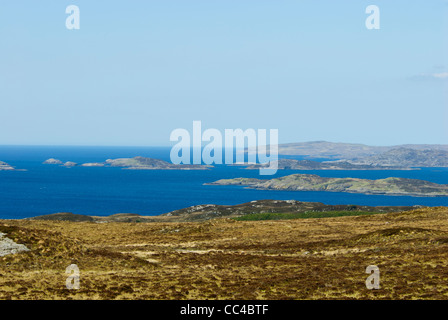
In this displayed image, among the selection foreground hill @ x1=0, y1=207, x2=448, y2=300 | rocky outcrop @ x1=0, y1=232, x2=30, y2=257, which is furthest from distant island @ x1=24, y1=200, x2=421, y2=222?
rocky outcrop @ x1=0, y1=232, x2=30, y2=257

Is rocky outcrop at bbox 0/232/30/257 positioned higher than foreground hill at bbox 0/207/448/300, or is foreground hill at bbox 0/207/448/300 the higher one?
rocky outcrop at bbox 0/232/30/257

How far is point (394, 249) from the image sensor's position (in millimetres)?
40438

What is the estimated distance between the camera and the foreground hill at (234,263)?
27.3 meters

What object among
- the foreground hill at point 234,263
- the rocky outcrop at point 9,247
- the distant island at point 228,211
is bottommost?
the distant island at point 228,211

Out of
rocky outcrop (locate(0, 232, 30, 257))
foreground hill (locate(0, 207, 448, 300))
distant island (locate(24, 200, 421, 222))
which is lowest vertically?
distant island (locate(24, 200, 421, 222))

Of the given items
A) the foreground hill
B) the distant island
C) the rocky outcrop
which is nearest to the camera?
the foreground hill

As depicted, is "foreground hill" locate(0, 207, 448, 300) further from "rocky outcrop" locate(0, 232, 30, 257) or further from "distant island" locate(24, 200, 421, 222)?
"distant island" locate(24, 200, 421, 222)

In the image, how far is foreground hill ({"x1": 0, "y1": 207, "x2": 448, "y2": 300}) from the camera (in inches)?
1073

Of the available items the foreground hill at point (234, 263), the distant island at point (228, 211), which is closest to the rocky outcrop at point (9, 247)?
the foreground hill at point (234, 263)

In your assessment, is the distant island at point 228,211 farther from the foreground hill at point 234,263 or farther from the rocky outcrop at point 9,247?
the rocky outcrop at point 9,247

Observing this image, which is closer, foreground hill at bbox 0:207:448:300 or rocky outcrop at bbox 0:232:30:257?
foreground hill at bbox 0:207:448:300

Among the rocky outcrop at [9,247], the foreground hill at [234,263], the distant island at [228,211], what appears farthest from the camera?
the distant island at [228,211]
